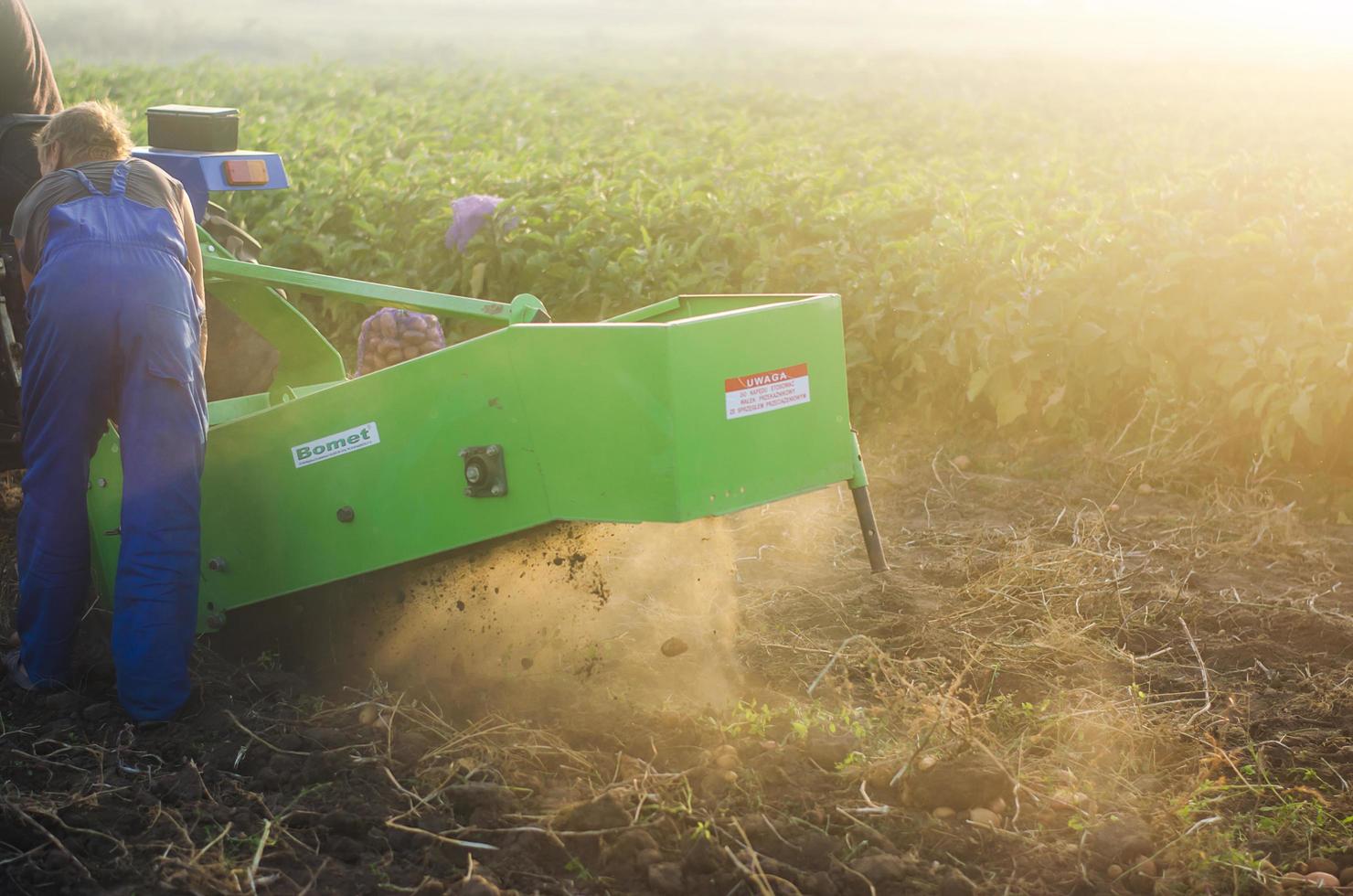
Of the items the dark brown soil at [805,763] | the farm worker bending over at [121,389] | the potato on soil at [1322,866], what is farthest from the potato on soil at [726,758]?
the farm worker bending over at [121,389]

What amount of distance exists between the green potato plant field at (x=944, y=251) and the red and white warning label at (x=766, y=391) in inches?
116

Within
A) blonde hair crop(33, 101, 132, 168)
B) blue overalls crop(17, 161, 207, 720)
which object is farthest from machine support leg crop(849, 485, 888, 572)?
blonde hair crop(33, 101, 132, 168)

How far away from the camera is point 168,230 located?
3363 millimetres

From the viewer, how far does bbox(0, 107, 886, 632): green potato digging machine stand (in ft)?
9.60

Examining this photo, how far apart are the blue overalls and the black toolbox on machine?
1.20 meters

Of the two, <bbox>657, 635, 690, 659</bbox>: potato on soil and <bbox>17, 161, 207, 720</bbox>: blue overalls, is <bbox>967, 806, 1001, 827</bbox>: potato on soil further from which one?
<bbox>17, 161, 207, 720</bbox>: blue overalls

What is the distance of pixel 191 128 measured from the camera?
450 centimetres

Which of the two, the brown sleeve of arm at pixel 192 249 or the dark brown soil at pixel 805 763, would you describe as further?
the brown sleeve of arm at pixel 192 249

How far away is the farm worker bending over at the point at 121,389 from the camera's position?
10.7 feet

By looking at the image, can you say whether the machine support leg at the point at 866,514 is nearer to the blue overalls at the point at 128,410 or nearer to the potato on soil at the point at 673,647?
the potato on soil at the point at 673,647

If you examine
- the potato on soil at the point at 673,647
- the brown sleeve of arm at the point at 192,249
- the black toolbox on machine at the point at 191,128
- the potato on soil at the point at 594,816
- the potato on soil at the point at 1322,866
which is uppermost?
the black toolbox on machine at the point at 191,128

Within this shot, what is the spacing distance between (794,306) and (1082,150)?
10.6 metres

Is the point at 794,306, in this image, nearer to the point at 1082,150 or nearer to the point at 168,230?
the point at 168,230

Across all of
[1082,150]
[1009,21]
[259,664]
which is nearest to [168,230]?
[259,664]
